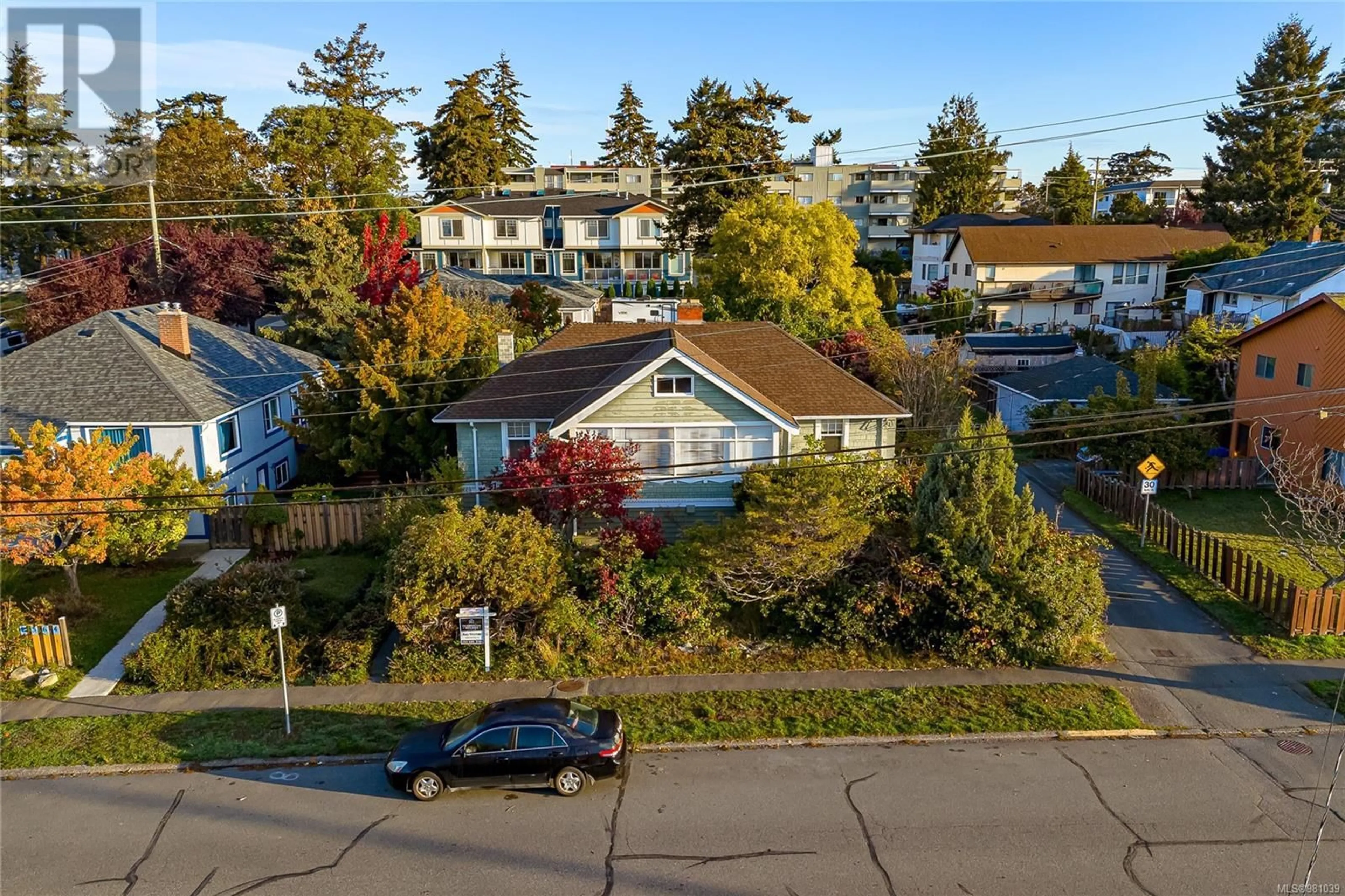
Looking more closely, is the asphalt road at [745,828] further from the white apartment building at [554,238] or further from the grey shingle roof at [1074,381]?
the white apartment building at [554,238]

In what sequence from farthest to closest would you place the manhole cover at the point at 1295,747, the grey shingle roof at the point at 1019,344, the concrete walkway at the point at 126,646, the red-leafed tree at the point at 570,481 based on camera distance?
the grey shingle roof at the point at 1019,344, the red-leafed tree at the point at 570,481, the concrete walkway at the point at 126,646, the manhole cover at the point at 1295,747

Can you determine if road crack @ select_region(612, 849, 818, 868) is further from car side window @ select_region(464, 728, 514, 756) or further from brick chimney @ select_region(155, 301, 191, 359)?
brick chimney @ select_region(155, 301, 191, 359)

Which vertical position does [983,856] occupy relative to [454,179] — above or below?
below

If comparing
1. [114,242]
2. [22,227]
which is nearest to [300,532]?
[114,242]

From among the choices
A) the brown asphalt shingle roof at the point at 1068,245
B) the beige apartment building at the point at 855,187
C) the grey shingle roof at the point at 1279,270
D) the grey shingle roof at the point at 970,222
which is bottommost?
the grey shingle roof at the point at 1279,270

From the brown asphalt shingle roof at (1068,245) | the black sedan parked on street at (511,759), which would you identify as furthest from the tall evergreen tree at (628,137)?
the black sedan parked on street at (511,759)

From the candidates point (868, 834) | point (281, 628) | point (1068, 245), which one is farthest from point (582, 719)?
point (1068, 245)

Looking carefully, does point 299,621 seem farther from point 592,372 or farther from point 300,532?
point 592,372

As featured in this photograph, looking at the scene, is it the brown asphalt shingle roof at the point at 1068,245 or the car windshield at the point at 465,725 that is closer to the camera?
A: the car windshield at the point at 465,725
